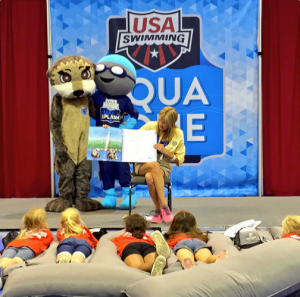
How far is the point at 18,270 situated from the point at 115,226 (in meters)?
1.60

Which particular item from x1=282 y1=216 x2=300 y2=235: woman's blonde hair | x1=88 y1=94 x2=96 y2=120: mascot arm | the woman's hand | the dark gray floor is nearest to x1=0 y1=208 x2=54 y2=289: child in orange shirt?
the dark gray floor

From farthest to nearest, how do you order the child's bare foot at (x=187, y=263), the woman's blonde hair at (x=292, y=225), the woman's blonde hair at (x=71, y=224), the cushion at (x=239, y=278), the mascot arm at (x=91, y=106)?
the mascot arm at (x=91, y=106), the woman's blonde hair at (x=71, y=224), the woman's blonde hair at (x=292, y=225), the child's bare foot at (x=187, y=263), the cushion at (x=239, y=278)

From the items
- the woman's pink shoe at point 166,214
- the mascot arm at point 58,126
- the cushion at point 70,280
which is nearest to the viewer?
the cushion at point 70,280

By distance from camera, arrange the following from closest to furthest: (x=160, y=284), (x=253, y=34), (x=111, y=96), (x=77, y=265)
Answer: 1. (x=160, y=284)
2. (x=77, y=265)
3. (x=111, y=96)
4. (x=253, y=34)

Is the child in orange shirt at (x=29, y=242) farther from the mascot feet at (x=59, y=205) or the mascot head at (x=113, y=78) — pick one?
the mascot head at (x=113, y=78)

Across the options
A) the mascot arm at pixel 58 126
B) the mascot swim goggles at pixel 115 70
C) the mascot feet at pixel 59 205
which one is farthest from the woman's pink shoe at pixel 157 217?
the mascot swim goggles at pixel 115 70

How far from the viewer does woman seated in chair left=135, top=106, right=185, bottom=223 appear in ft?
12.3

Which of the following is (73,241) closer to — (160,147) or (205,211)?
(160,147)

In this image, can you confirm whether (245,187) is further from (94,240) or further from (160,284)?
(160,284)

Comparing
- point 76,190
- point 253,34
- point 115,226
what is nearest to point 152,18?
point 253,34

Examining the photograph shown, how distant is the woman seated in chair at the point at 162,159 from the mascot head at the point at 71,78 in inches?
29.6

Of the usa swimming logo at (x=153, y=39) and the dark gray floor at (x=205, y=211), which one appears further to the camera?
the usa swimming logo at (x=153, y=39)

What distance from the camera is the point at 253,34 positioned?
531cm

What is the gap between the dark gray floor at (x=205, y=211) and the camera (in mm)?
3746
